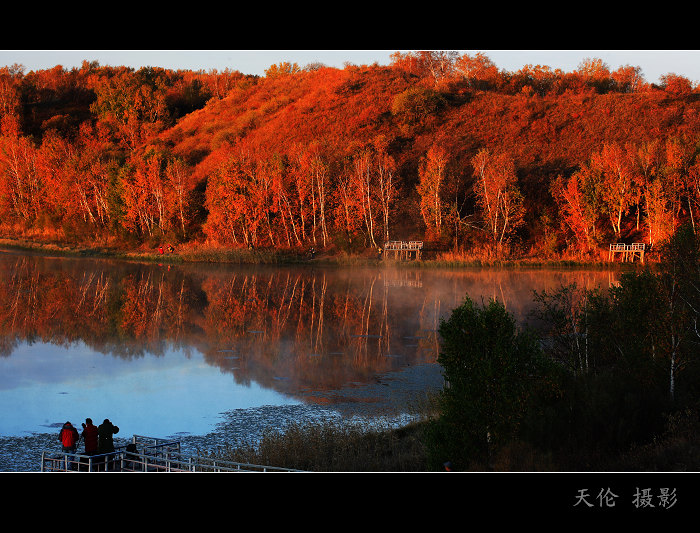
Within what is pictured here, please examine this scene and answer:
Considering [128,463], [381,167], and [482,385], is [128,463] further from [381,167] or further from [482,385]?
[381,167]

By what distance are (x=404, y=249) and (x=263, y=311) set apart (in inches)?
802

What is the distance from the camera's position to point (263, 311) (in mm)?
32906

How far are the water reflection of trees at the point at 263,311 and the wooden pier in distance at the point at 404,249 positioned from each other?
2920 millimetres

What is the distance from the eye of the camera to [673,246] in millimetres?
14523

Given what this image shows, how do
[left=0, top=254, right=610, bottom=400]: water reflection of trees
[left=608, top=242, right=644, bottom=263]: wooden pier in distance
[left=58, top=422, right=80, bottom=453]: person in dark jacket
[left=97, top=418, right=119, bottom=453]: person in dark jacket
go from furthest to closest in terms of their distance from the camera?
[left=608, top=242, right=644, bottom=263]: wooden pier in distance → [left=0, top=254, right=610, bottom=400]: water reflection of trees → [left=58, top=422, right=80, bottom=453]: person in dark jacket → [left=97, top=418, right=119, bottom=453]: person in dark jacket

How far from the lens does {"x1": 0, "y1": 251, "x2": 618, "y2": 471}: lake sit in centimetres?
1725

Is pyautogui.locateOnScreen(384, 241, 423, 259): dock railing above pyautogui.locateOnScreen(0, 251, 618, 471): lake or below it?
above

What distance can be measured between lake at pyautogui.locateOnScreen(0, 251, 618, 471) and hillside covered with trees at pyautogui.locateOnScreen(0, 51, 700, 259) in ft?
26.9

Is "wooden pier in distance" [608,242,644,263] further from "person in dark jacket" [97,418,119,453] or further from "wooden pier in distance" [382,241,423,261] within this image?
"person in dark jacket" [97,418,119,453]

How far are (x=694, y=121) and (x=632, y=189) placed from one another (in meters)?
21.2

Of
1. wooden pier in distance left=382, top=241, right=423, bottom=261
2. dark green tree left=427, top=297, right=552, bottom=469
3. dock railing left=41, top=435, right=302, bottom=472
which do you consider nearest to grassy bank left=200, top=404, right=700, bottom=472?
dark green tree left=427, top=297, right=552, bottom=469

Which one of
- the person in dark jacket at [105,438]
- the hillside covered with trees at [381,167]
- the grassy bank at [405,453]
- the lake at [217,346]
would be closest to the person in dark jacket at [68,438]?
the person in dark jacket at [105,438]

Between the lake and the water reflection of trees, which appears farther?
the water reflection of trees

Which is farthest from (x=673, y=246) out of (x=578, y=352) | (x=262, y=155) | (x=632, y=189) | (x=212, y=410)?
(x=262, y=155)
